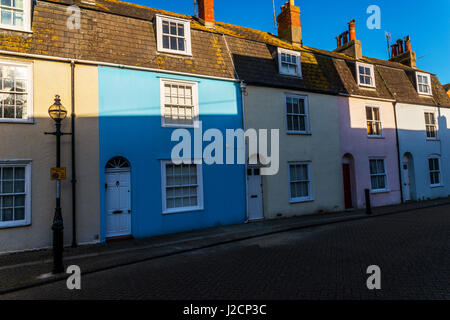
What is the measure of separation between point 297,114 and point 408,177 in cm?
990

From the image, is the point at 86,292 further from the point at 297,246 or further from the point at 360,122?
the point at 360,122

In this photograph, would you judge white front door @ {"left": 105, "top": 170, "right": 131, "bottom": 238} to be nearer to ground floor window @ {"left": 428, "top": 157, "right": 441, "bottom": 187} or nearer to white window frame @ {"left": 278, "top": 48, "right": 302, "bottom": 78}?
white window frame @ {"left": 278, "top": 48, "right": 302, "bottom": 78}

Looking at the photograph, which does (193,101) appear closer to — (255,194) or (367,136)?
(255,194)

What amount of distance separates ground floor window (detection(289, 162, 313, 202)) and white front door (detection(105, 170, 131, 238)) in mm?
7773

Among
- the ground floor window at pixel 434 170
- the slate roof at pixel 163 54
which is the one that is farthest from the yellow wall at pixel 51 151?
the ground floor window at pixel 434 170

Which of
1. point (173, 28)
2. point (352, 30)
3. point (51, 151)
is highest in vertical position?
point (352, 30)

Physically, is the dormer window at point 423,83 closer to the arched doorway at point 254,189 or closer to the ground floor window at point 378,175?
the ground floor window at point 378,175

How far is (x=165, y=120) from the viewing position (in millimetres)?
11648

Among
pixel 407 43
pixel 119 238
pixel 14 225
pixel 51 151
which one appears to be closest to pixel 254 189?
pixel 119 238

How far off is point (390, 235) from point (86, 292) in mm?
8890

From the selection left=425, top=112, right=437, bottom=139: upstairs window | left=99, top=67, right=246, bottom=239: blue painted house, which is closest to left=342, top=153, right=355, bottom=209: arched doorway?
left=99, top=67, right=246, bottom=239: blue painted house

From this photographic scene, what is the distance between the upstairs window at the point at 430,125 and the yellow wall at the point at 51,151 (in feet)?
69.3

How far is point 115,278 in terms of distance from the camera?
640 centimetres
